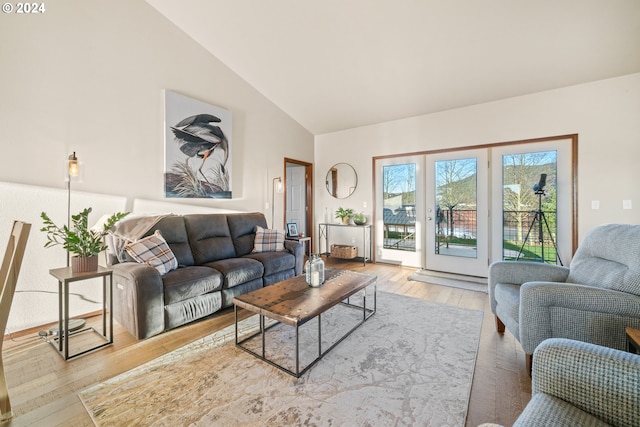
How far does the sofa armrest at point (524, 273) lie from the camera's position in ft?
7.08

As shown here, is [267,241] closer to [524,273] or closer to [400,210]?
[400,210]

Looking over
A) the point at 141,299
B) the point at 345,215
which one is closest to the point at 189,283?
the point at 141,299

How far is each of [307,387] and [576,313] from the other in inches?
64.0

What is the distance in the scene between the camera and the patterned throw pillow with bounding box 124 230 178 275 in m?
2.44

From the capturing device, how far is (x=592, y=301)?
5.01 feet

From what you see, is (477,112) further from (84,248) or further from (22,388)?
(22,388)

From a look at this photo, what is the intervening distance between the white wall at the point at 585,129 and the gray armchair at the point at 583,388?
3466 millimetres

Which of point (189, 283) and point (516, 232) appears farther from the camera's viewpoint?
point (516, 232)

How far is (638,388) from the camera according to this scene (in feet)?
2.76

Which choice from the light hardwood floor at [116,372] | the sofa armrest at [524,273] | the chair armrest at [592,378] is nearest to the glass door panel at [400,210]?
the light hardwood floor at [116,372]

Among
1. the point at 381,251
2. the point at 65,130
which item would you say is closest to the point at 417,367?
the point at 381,251

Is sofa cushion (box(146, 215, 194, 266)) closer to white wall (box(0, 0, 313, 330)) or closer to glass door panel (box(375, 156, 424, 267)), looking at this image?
white wall (box(0, 0, 313, 330))

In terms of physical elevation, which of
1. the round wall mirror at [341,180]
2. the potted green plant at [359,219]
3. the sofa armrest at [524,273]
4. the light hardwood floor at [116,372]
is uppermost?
the round wall mirror at [341,180]

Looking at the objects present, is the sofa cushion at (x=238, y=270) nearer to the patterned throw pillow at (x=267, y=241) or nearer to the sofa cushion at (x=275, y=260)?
the sofa cushion at (x=275, y=260)
